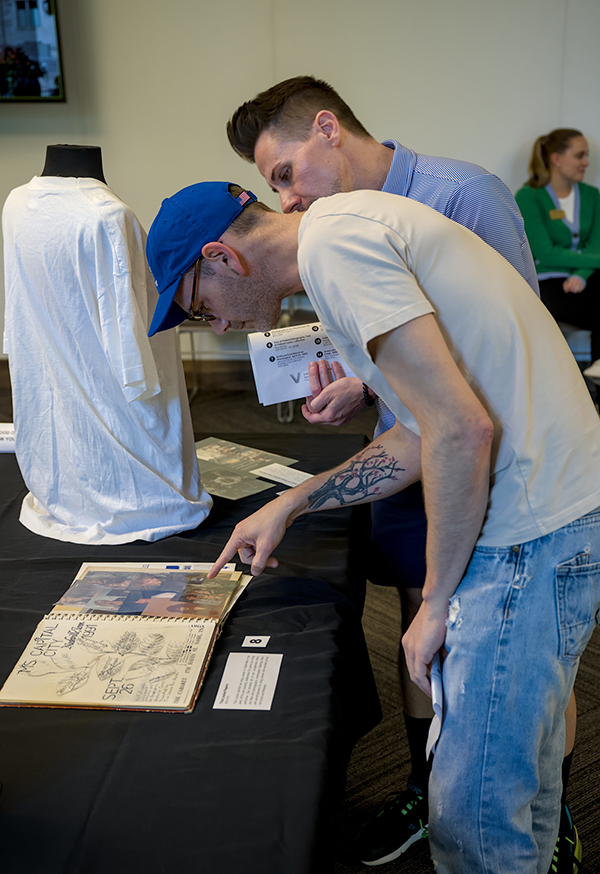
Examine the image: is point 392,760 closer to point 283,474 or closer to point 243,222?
point 283,474

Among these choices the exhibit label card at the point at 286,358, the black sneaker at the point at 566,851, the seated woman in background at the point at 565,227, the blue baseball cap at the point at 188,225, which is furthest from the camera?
the seated woman in background at the point at 565,227

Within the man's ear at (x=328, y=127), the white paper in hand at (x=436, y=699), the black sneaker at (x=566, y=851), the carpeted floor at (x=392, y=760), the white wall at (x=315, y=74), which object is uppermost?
the white wall at (x=315, y=74)

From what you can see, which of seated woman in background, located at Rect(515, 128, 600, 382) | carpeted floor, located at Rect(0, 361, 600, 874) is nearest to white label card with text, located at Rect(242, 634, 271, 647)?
carpeted floor, located at Rect(0, 361, 600, 874)

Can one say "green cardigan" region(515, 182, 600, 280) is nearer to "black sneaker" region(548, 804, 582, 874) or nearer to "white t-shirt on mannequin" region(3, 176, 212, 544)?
"white t-shirt on mannequin" region(3, 176, 212, 544)

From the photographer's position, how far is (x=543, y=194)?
4422mm

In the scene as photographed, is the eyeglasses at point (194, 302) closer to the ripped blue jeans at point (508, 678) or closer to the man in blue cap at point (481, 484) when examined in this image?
the man in blue cap at point (481, 484)

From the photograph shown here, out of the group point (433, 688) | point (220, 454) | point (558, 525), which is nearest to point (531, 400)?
point (558, 525)

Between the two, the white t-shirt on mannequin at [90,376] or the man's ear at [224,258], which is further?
the white t-shirt on mannequin at [90,376]

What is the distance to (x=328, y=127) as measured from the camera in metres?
1.62

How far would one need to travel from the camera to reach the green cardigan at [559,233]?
4363 mm

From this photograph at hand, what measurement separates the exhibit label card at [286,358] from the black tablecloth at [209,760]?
1.24 ft

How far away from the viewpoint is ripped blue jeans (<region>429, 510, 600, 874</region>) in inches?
36.5

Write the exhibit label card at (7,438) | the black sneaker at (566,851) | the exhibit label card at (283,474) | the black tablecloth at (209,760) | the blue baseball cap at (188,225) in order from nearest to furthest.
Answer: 1. the black tablecloth at (209,760)
2. the blue baseball cap at (188,225)
3. the black sneaker at (566,851)
4. the exhibit label card at (283,474)
5. the exhibit label card at (7,438)

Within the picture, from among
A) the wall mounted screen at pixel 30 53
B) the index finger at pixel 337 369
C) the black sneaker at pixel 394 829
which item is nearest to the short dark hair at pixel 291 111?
the index finger at pixel 337 369
